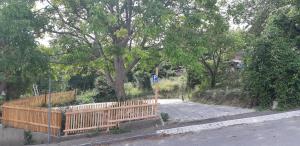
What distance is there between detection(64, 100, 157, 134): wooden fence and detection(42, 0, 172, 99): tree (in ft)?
5.66

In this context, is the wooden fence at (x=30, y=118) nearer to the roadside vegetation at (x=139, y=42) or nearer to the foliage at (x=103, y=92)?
the roadside vegetation at (x=139, y=42)

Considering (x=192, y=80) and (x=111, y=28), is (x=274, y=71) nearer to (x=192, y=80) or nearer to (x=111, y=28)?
(x=111, y=28)

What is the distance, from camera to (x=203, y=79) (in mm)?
22953

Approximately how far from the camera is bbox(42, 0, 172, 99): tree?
36.9ft

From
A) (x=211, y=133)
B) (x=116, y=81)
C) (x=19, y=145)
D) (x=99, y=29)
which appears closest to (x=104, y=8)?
(x=99, y=29)

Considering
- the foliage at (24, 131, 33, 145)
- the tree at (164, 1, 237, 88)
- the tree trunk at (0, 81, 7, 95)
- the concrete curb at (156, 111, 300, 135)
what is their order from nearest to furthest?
the concrete curb at (156, 111, 300, 135)
the tree at (164, 1, 237, 88)
the foliage at (24, 131, 33, 145)
the tree trunk at (0, 81, 7, 95)

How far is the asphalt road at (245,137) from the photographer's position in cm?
935

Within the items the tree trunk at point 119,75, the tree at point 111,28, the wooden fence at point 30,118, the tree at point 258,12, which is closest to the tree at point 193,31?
the tree at point 111,28

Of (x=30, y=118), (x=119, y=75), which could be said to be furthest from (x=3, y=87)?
(x=119, y=75)

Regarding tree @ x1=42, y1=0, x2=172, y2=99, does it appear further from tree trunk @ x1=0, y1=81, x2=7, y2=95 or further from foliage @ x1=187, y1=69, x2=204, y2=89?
foliage @ x1=187, y1=69, x2=204, y2=89

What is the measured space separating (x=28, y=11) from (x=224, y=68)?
44.3 ft

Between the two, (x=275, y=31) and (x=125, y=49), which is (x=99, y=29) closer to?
(x=125, y=49)

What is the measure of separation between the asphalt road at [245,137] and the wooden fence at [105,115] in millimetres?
1725

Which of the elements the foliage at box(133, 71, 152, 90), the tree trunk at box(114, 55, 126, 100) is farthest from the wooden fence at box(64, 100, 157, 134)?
the foliage at box(133, 71, 152, 90)
